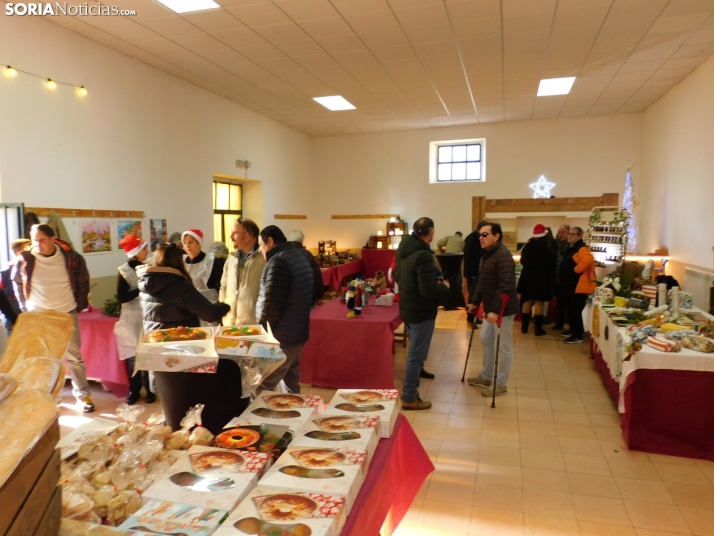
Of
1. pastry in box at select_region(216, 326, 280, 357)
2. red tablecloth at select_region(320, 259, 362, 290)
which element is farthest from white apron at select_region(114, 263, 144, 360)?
red tablecloth at select_region(320, 259, 362, 290)

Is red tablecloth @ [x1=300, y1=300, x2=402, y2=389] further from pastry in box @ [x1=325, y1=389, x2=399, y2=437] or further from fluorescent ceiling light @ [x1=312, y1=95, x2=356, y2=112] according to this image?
fluorescent ceiling light @ [x1=312, y1=95, x2=356, y2=112]

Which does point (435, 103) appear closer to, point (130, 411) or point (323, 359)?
point (323, 359)

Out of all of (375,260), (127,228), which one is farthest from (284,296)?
(375,260)

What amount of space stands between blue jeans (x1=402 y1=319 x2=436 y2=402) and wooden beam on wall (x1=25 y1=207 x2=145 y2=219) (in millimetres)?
3647

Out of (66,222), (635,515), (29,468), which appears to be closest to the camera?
(29,468)

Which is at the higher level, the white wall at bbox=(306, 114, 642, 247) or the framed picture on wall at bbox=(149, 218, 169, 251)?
the white wall at bbox=(306, 114, 642, 247)

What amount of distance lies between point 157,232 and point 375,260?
556cm

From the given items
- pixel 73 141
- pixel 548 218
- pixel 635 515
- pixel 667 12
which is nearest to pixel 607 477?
pixel 635 515

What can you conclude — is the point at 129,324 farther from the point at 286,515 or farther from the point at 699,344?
the point at 699,344

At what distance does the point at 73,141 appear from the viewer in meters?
4.96

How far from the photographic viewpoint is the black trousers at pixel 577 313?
20.8ft

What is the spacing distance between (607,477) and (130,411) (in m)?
2.89

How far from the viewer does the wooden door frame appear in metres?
8.80

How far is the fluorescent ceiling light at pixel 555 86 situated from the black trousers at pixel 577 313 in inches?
123
